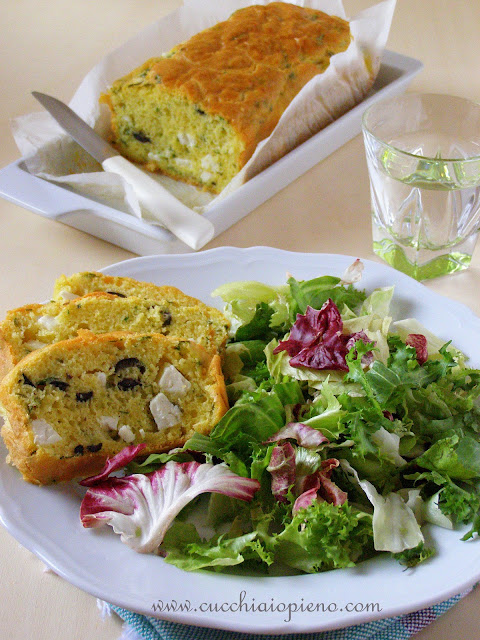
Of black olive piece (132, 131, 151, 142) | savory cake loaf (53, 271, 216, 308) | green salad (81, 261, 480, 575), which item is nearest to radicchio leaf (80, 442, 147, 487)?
green salad (81, 261, 480, 575)

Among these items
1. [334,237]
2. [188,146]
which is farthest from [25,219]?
[334,237]

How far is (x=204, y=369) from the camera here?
2.03 m

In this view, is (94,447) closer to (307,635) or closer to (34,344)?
(34,344)

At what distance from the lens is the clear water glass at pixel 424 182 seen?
8.61ft

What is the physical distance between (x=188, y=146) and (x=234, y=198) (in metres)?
0.61

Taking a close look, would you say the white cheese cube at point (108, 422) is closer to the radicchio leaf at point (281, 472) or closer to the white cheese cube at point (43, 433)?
the white cheese cube at point (43, 433)

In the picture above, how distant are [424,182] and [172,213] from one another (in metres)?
0.88

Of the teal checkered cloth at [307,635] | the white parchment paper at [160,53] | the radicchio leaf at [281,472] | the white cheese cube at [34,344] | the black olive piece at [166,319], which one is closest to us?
the teal checkered cloth at [307,635]

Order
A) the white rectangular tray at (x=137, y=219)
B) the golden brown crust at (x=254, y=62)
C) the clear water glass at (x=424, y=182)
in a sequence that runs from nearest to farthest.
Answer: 1. the clear water glass at (x=424, y=182)
2. the white rectangular tray at (x=137, y=219)
3. the golden brown crust at (x=254, y=62)

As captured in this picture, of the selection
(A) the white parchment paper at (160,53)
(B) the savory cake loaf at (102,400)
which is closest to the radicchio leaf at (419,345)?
(B) the savory cake loaf at (102,400)

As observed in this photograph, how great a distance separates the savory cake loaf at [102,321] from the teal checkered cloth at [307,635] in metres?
0.76

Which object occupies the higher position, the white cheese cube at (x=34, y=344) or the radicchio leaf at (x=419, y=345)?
the white cheese cube at (x=34, y=344)

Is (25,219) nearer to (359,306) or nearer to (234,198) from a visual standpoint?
(234,198)

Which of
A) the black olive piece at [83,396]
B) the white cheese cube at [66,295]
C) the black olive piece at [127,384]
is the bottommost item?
the black olive piece at [127,384]
